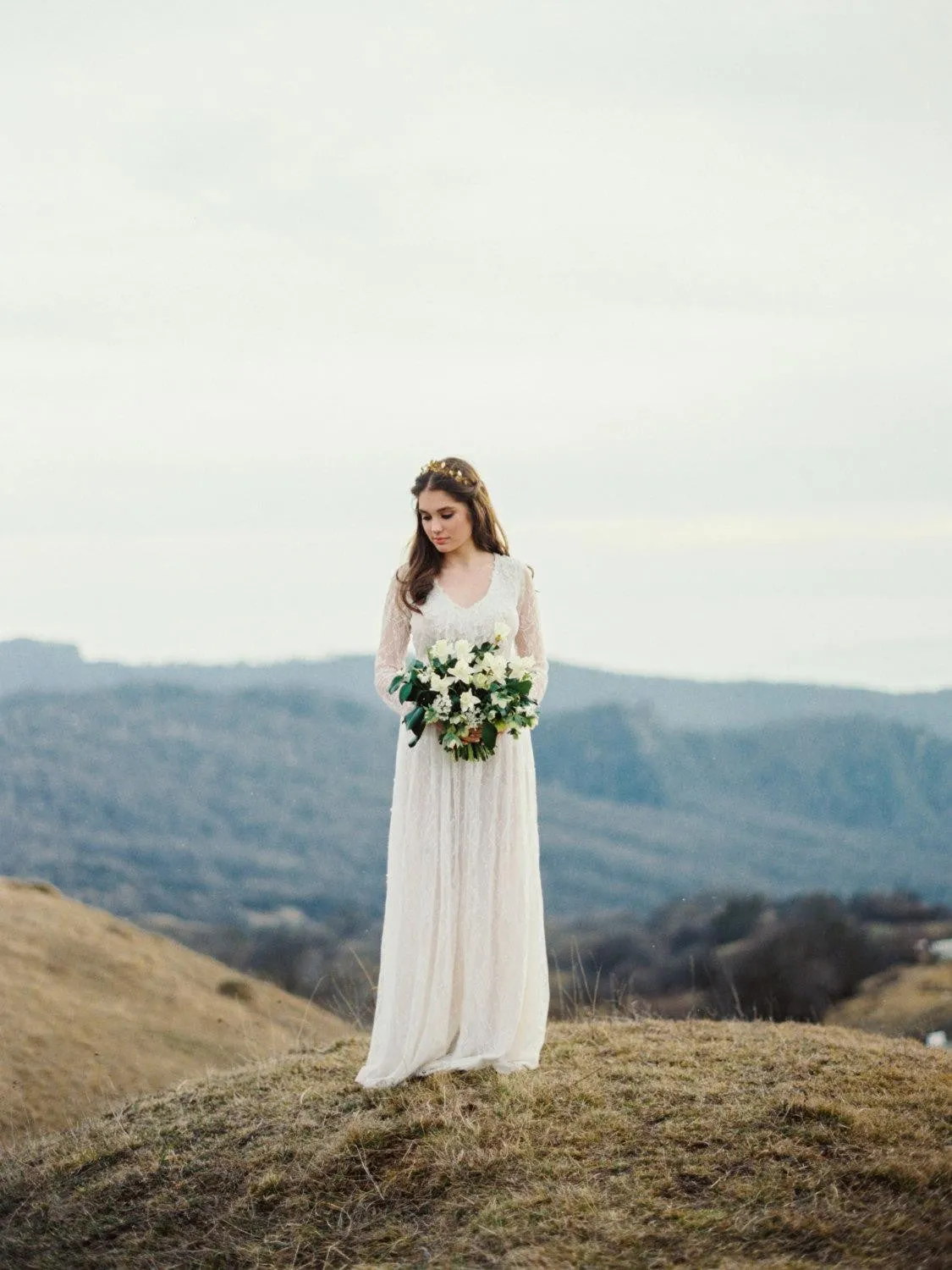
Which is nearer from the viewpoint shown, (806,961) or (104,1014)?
(104,1014)

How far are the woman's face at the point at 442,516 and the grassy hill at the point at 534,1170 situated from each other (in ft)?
10.1

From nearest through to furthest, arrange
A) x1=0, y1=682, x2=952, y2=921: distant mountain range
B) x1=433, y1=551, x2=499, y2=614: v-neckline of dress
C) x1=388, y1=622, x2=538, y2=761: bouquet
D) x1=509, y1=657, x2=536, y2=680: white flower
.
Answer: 1. x1=388, y1=622, x2=538, y2=761: bouquet
2. x1=509, y1=657, x2=536, y2=680: white flower
3. x1=433, y1=551, x2=499, y2=614: v-neckline of dress
4. x1=0, y1=682, x2=952, y2=921: distant mountain range

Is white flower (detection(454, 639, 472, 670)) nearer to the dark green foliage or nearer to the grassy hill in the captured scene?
the grassy hill

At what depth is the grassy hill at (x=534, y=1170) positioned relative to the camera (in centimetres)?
659

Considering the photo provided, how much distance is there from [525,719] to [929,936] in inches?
758

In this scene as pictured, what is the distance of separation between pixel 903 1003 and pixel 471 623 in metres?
11.2

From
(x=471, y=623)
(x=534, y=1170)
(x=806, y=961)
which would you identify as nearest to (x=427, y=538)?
(x=471, y=623)

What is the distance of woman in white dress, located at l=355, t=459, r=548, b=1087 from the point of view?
843 centimetres

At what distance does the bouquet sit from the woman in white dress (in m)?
0.17

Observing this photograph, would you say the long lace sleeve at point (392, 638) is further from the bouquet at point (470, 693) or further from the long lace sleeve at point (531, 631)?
the long lace sleeve at point (531, 631)

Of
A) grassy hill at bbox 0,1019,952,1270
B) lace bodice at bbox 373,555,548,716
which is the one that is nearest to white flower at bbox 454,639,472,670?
lace bodice at bbox 373,555,548,716

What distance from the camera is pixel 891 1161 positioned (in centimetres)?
712

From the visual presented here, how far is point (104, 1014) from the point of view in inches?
519

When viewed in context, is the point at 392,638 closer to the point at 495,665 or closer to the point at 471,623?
the point at 471,623
